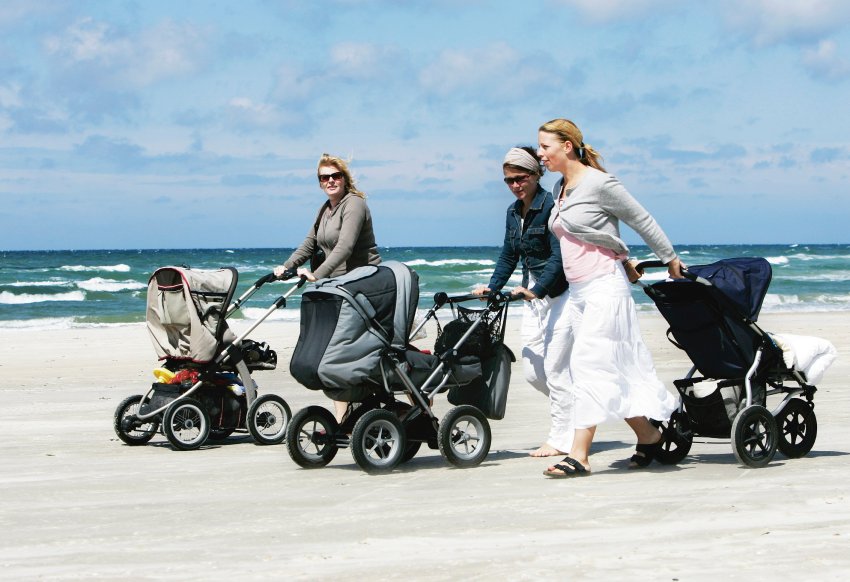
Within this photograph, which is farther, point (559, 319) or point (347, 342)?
point (559, 319)

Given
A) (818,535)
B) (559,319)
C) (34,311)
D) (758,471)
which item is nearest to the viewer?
(818,535)

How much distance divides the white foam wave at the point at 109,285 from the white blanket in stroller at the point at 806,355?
31455mm

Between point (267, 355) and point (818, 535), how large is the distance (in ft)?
13.7

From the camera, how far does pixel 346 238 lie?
7.07m

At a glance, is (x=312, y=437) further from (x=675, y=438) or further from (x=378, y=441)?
(x=675, y=438)

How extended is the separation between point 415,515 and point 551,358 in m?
1.78

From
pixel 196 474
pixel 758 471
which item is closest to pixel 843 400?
pixel 758 471

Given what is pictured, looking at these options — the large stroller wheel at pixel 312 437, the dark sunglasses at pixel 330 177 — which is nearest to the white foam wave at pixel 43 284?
the dark sunglasses at pixel 330 177

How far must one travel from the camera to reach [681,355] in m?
14.0

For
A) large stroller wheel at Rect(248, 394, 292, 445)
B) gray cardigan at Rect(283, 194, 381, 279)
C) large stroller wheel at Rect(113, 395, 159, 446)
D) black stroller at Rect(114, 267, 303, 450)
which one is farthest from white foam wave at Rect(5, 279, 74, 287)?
gray cardigan at Rect(283, 194, 381, 279)

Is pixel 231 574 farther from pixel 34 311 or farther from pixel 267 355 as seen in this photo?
pixel 34 311

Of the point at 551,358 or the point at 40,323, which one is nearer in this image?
the point at 551,358

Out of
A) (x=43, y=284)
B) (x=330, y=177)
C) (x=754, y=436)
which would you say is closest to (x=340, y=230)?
(x=330, y=177)

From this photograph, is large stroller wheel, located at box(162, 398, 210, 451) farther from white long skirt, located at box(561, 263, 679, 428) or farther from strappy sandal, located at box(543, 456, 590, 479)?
white long skirt, located at box(561, 263, 679, 428)
